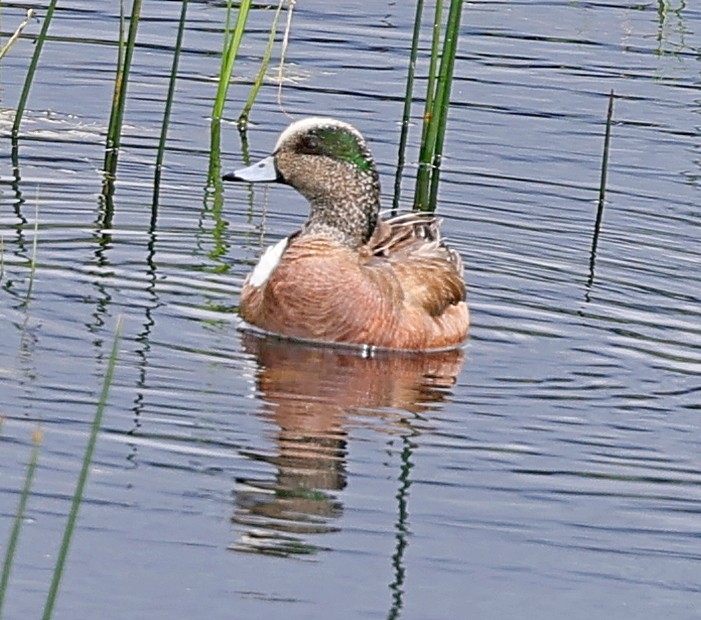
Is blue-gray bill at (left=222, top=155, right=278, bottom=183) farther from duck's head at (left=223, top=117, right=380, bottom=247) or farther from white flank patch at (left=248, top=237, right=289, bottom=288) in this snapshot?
white flank patch at (left=248, top=237, right=289, bottom=288)

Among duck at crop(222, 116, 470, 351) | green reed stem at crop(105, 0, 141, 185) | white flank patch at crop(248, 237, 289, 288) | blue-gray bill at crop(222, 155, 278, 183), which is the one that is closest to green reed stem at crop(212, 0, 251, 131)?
green reed stem at crop(105, 0, 141, 185)

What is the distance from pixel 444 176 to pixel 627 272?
220 cm

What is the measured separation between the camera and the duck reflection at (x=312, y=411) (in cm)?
677

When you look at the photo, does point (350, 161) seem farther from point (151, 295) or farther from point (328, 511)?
point (328, 511)

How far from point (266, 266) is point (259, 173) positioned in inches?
19.8

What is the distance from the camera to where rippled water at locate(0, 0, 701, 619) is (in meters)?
6.34

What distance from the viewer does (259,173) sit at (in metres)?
9.95

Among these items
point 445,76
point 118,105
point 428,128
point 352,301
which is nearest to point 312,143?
point 352,301

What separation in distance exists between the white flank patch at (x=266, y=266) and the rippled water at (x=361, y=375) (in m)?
0.24

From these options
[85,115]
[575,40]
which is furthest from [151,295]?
[575,40]

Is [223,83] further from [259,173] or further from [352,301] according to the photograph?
[352,301]

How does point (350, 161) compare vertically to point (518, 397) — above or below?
above

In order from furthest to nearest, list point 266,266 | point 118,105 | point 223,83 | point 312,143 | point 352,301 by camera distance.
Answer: point 223,83, point 118,105, point 312,143, point 266,266, point 352,301

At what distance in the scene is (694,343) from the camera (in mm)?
9531
